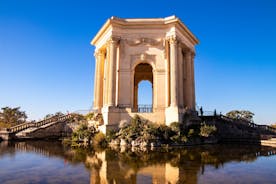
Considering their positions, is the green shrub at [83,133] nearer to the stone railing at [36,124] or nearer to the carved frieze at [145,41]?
the stone railing at [36,124]

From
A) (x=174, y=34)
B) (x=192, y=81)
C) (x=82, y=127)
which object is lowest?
(x=82, y=127)

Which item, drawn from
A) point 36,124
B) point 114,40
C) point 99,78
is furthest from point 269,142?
point 36,124

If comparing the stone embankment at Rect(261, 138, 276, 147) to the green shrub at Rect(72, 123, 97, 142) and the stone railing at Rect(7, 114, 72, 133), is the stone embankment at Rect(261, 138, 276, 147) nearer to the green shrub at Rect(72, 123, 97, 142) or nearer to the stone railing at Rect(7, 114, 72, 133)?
the green shrub at Rect(72, 123, 97, 142)

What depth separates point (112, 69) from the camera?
25172 millimetres

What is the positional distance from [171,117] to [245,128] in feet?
33.7

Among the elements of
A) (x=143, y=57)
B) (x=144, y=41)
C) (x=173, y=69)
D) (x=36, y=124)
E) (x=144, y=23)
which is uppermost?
(x=144, y=23)

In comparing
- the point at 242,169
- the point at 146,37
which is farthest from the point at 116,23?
the point at 242,169

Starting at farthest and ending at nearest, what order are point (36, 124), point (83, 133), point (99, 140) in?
point (36, 124)
point (83, 133)
point (99, 140)

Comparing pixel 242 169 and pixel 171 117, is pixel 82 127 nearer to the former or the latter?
pixel 171 117

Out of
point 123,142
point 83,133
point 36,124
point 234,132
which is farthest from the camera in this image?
point 36,124

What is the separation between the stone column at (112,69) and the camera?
2450 centimetres

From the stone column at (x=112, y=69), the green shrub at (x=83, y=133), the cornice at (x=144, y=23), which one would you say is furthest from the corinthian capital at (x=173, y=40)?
the green shrub at (x=83, y=133)

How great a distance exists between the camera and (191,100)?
3053 cm

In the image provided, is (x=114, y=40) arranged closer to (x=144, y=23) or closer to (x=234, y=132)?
(x=144, y=23)
